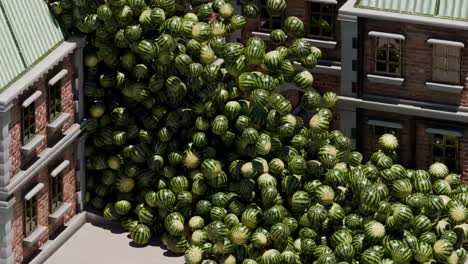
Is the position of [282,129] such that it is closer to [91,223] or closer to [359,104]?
[359,104]

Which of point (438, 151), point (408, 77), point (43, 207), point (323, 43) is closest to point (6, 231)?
point (43, 207)

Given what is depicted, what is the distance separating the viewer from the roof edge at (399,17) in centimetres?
5697

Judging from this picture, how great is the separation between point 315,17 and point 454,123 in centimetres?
639

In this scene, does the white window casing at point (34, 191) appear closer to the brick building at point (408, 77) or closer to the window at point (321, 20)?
the brick building at point (408, 77)

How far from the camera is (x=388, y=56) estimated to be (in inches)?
2306

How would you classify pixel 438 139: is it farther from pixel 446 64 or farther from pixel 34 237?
pixel 34 237

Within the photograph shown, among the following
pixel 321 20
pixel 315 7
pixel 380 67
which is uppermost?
pixel 315 7

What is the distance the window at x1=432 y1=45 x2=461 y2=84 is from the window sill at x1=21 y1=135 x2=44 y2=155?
13.1 meters

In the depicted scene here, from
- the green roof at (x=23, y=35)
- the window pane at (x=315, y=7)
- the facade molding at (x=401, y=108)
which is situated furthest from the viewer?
the window pane at (x=315, y=7)

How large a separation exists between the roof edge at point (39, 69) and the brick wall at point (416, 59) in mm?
9569

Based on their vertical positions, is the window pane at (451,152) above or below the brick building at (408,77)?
below

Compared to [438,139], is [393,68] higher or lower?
higher

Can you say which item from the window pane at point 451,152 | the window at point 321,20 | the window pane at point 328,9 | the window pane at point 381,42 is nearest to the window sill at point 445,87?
the window pane at point 381,42

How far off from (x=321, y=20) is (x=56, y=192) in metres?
10.9
